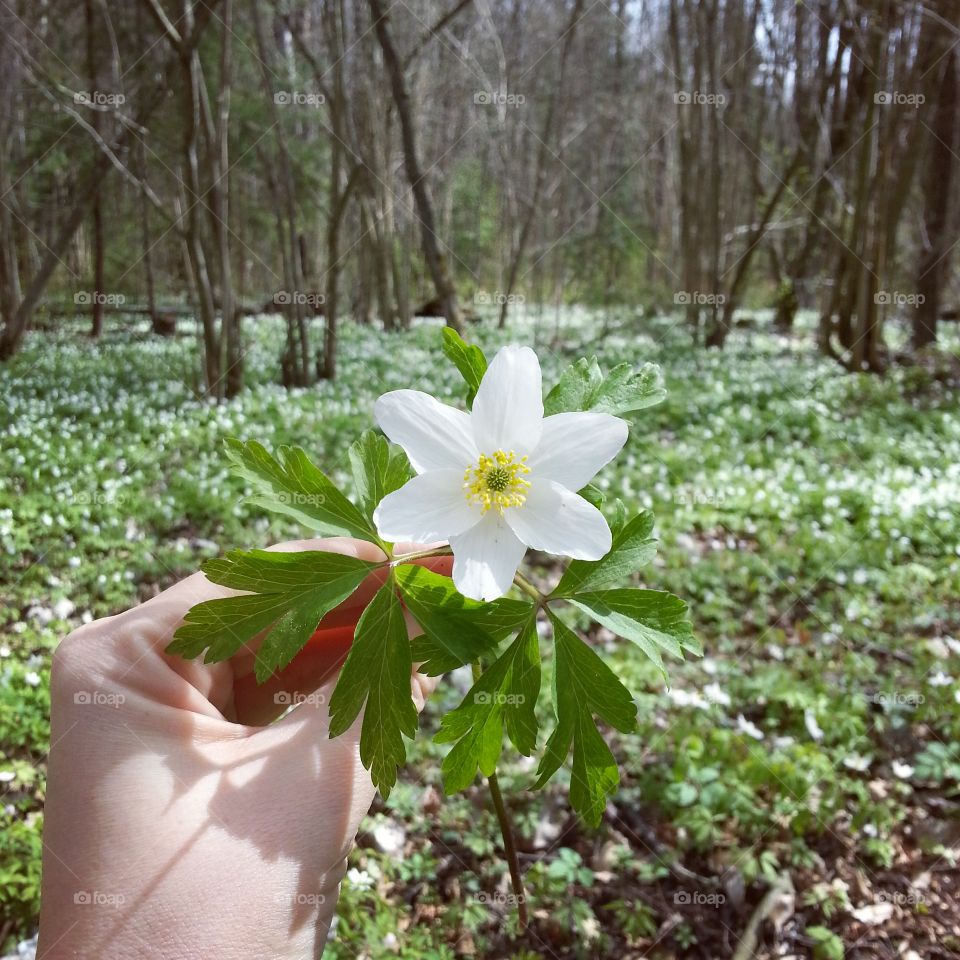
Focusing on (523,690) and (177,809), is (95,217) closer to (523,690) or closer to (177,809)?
(177,809)

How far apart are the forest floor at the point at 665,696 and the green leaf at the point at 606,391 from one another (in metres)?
1.26

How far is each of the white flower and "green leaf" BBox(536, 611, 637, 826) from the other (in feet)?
0.28

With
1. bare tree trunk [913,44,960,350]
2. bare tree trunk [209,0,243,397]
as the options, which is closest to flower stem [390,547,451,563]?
bare tree trunk [209,0,243,397]

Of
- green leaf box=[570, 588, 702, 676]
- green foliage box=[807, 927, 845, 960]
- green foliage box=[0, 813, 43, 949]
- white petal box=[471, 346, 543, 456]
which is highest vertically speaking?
white petal box=[471, 346, 543, 456]

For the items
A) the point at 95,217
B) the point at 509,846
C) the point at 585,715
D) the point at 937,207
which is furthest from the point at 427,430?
the point at 937,207

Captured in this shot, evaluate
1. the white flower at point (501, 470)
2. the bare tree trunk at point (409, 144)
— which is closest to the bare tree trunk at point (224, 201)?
the bare tree trunk at point (409, 144)

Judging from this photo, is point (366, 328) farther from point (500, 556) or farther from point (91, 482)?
point (500, 556)

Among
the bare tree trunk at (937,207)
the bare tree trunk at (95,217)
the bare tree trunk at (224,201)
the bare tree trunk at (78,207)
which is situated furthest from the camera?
the bare tree trunk at (937,207)

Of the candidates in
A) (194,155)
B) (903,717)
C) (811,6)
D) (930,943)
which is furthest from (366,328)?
(811,6)

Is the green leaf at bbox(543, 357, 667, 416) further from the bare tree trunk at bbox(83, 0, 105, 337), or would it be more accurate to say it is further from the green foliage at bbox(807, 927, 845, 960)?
the bare tree trunk at bbox(83, 0, 105, 337)

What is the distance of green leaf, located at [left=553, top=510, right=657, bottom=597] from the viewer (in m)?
0.66

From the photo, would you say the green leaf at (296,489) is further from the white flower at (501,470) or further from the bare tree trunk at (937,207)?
the bare tree trunk at (937,207)

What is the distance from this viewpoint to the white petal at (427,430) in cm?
62

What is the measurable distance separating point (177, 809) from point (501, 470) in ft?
1.68
